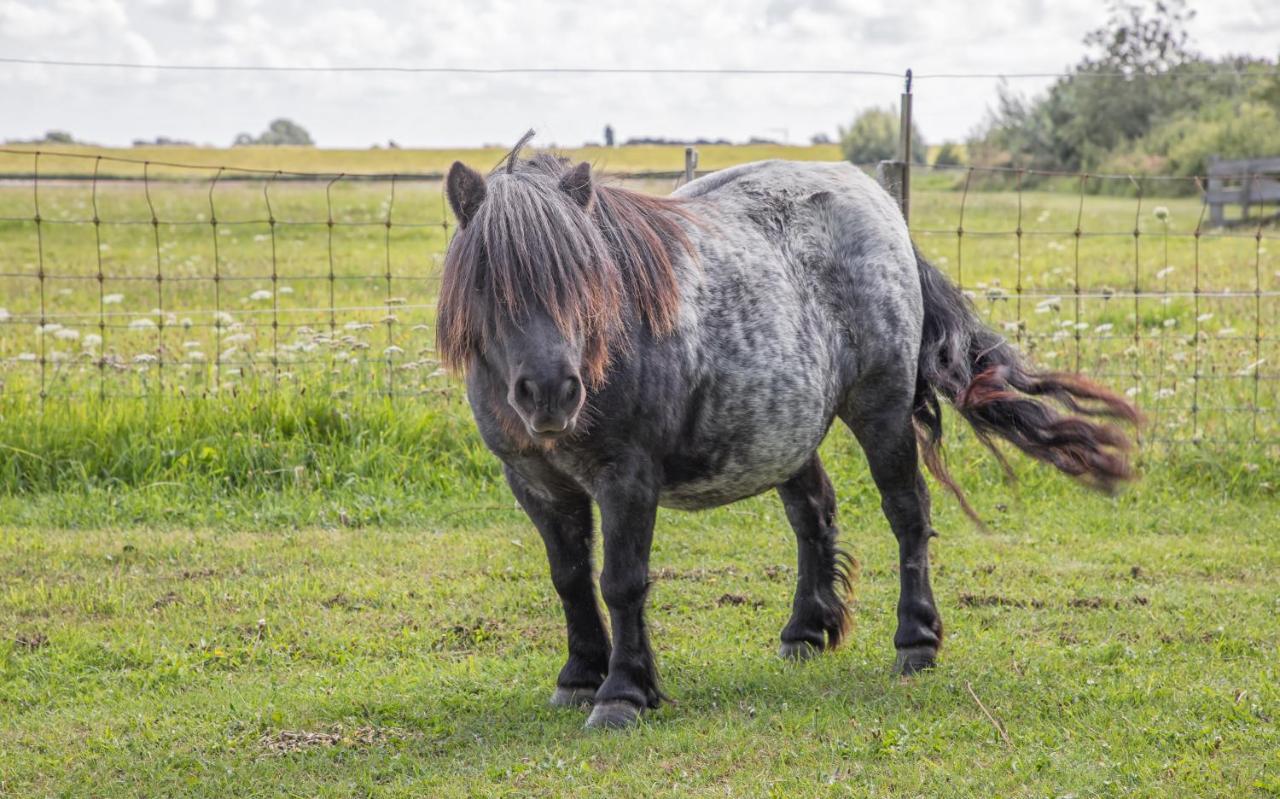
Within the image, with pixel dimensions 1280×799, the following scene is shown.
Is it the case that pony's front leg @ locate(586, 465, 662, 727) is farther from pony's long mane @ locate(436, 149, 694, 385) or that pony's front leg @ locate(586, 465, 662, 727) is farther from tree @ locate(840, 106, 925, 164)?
tree @ locate(840, 106, 925, 164)

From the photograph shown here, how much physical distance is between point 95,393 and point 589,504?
4.85 metres

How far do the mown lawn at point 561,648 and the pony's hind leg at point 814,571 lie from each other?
6.1 inches

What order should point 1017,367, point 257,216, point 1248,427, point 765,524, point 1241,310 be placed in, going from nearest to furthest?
point 1017,367 → point 765,524 → point 1248,427 → point 1241,310 → point 257,216

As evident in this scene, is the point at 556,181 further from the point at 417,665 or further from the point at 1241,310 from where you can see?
the point at 1241,310

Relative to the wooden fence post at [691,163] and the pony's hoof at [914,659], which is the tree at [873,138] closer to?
the wooden fence post at [691,163]

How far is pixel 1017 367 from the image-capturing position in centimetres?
586

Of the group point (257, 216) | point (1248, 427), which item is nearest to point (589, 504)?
point (1248, 427)

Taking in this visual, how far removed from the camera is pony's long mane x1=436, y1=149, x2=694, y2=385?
4.15 metres

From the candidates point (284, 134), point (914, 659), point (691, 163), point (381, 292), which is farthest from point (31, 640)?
point (284, 134)

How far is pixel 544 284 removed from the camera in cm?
413

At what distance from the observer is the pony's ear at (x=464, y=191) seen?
14.2ft

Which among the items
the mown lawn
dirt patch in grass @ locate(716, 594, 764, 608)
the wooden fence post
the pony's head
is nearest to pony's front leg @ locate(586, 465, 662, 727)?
the mown lawn

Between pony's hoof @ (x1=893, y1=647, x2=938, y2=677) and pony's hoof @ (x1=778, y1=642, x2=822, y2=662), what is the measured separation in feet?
1.22

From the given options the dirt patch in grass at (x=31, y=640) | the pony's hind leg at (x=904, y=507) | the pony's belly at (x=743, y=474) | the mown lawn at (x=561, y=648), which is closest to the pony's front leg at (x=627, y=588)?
the mown lawn at (x=561, y=648)
